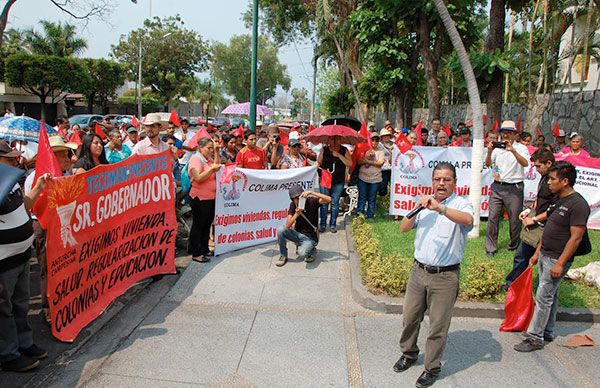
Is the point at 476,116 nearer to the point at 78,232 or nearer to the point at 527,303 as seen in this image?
the point at 527,303

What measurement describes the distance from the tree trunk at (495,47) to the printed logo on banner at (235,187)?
6.28 meters

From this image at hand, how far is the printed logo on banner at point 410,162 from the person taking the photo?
8891 millimetres

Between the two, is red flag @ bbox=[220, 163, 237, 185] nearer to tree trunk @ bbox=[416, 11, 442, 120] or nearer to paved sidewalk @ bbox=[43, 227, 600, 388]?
paved sidewalk @ bbox=[43, 227, 600, 388]

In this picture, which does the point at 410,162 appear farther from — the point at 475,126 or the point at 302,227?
the point at 302,227

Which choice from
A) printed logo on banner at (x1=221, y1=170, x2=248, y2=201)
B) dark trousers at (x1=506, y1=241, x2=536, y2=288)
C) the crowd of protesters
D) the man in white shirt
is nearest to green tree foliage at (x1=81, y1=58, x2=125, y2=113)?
the crowd of protesters

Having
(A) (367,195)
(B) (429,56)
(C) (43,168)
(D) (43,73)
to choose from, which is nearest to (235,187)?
(A) (367,195)

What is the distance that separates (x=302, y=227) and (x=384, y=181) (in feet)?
12.5

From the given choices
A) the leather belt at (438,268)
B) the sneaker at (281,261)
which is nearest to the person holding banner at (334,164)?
the sneaker at (281,261)

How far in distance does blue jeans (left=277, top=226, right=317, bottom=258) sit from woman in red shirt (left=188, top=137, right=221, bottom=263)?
1.03 metres

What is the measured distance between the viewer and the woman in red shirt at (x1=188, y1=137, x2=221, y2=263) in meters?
6.57

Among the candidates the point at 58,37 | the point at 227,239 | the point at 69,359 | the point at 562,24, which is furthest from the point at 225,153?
the point at 58,37

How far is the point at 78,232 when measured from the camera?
4512 mm

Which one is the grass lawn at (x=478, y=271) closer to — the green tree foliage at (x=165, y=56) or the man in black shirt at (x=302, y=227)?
the man in black shirt at (x=302, y=227)

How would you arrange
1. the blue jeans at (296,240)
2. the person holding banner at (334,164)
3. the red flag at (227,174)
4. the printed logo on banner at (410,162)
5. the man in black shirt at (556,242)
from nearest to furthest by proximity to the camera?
the man in black shirt at (556,242)
the blue jeans at (296,240)
the red flag at (227,174)
the person holding banner at (334,164)
the printed logo on banner at (410,162)
